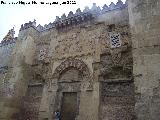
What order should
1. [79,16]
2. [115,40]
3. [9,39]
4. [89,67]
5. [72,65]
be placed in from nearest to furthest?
[115,40], [89,67], [72,65], [79,16], [9,39]

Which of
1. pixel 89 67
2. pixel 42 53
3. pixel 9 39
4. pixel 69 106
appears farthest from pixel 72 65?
pixel 9 39

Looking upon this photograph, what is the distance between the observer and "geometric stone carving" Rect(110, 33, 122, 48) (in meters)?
8.87

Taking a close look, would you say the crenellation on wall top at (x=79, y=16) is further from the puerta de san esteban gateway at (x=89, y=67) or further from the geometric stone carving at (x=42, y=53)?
the geometric stone carving at (x=42, y=53)

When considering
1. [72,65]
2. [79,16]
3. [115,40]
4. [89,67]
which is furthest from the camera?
[79,16]

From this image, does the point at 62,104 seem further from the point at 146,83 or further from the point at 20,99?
the point at 146,83

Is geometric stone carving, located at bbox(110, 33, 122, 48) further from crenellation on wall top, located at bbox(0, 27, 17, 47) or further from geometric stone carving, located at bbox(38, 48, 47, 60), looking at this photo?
crenellation on wall top, located at bbox(0, 27, 17, 47)

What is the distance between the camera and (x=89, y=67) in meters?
9.25

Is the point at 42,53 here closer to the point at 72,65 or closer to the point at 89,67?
the point at 72,65

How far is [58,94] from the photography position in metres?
9.80

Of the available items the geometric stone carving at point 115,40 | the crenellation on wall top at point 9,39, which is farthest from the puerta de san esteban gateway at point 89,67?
the crenellation on wall top at point 9,39

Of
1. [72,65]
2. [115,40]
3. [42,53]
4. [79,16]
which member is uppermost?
[79,16]

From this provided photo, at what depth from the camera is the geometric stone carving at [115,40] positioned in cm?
887

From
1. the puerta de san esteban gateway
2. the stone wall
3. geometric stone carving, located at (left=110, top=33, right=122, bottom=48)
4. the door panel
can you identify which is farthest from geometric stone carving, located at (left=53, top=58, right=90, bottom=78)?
the stone wall

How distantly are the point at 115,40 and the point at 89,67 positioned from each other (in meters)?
1.72
